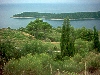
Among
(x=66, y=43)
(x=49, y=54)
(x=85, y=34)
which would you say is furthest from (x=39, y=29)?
(x=49, y=54)

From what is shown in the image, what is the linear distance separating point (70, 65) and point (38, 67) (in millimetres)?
971

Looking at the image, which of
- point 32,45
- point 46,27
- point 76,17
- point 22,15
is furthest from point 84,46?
point 22,15

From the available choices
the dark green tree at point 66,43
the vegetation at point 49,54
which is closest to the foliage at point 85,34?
the vegetation at point 49,54

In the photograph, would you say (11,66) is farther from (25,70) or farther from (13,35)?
(13,35)

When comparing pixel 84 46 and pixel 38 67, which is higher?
pixel 38 67

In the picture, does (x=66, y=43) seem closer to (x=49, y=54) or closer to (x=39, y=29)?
(x=49, y=54)

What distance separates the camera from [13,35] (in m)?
13.8

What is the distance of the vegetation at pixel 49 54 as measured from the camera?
3.66 metres

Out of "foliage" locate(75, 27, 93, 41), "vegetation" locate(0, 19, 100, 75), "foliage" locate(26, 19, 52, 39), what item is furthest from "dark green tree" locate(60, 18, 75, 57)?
"foliage" locate(26, 19, 52, 39)

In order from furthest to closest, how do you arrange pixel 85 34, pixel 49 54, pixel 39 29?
pixel 39 29 → pixel 85 34 → pixel 49 54

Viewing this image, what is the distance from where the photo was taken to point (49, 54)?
816 cm

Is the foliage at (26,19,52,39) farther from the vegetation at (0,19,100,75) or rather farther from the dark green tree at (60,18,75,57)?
the dark green tree at (60,18,75,57)

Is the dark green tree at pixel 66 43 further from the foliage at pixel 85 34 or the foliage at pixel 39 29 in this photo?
the foliage at pixel 39 29

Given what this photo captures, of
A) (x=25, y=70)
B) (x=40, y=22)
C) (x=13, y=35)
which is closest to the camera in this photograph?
(x=25, y=70)
